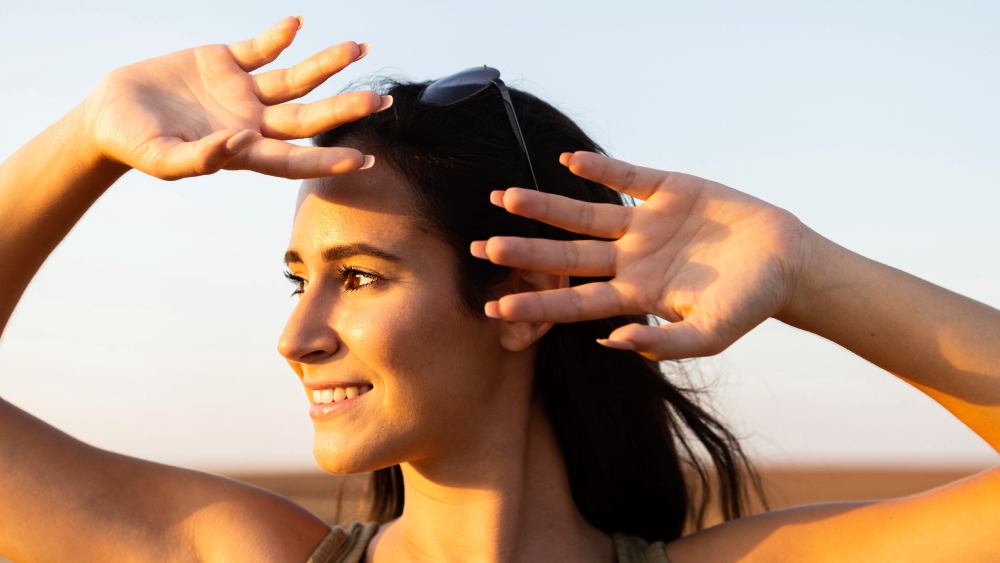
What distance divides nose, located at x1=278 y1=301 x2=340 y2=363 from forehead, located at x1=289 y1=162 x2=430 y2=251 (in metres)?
0.23

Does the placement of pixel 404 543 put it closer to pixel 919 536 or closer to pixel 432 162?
pixel 432 162

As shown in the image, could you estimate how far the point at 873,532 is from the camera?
11.8ft

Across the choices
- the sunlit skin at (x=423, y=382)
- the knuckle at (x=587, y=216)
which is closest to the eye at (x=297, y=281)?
the sunlit skin at (x=423, y=382)

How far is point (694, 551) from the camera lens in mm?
3992

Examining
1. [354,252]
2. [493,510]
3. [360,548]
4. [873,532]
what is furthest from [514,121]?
[873,532]

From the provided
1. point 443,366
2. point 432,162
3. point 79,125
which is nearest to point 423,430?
point 443,366

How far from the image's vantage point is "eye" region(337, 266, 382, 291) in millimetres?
3701

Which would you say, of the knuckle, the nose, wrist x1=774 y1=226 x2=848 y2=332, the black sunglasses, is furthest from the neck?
wrist x1=774 y1=226 x2=848 y2=332

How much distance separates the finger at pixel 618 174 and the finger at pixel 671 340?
403mm

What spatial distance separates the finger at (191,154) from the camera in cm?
300

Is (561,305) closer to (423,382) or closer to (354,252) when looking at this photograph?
(423,382)

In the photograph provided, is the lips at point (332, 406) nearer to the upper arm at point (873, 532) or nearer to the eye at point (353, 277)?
the eye at point (353, 277)

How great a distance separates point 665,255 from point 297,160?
104cm

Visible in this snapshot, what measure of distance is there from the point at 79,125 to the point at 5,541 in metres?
1.35
